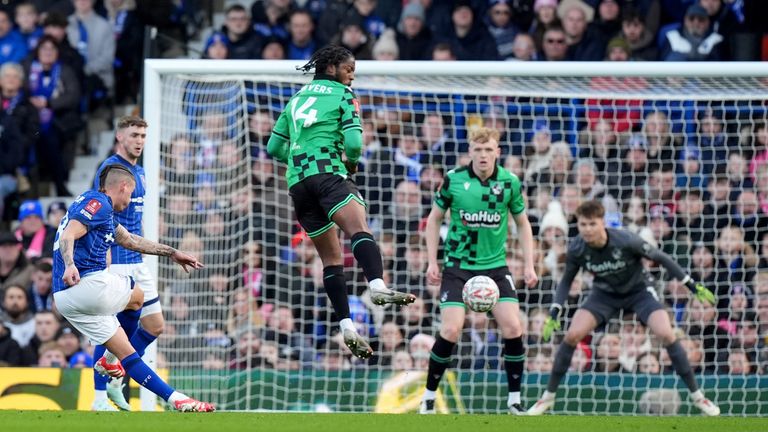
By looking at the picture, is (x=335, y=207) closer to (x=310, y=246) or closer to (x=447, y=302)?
(x=447, y=302)

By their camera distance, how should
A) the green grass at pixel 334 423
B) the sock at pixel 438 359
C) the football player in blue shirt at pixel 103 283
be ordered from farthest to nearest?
1. the sock at pixel 438 359
2. the football player in blue shirt at pixel 103 283
3. the green grass at pixel 334 423

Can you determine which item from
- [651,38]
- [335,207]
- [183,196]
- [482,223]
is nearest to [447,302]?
[482,223]

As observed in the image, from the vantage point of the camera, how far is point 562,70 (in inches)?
470

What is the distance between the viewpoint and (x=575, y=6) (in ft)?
50.9

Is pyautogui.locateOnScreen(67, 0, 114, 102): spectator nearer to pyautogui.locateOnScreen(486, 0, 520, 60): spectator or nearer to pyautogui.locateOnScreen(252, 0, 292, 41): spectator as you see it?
pyautogui.locateOnScreen(252, 0, 292, 41): spectator

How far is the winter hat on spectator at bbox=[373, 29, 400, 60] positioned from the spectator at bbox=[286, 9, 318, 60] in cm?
82

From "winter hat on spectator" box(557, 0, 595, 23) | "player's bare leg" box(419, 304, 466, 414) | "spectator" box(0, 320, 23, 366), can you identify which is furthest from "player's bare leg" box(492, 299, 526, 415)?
"winter hat on spectator" box(557, 0, 595, 23)

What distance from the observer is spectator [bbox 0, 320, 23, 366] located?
13.7 m

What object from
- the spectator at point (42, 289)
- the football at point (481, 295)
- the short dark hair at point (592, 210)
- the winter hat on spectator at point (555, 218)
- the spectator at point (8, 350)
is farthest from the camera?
the spectator at point (42, 289)

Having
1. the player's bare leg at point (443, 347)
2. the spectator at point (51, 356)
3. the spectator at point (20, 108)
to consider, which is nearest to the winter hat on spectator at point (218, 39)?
the spectator at point (20, 108)

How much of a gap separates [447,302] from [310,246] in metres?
3.52

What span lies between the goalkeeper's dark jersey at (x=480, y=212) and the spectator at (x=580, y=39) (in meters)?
4.64

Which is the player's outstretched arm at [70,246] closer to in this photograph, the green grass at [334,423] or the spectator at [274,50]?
the green grass at [334,423]

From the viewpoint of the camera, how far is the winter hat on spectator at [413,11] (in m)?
15.7
